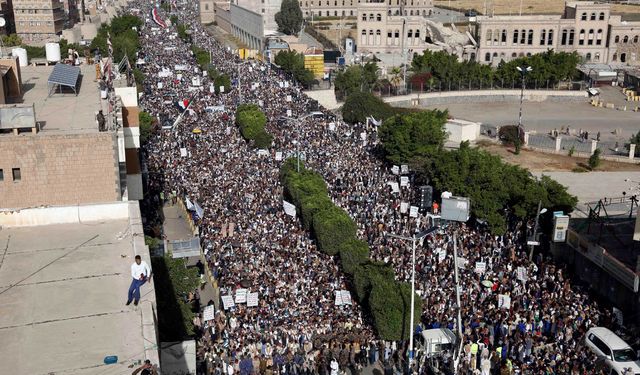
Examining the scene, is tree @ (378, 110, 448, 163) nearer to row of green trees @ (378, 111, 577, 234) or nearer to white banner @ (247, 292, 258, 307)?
row of green trees @ (378, 111, 577, 234)

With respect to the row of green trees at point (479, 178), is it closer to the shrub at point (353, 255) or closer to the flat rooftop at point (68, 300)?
the shrub at point (353, 255)

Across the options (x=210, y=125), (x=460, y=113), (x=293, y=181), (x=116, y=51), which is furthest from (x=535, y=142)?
(x=116, y=51)

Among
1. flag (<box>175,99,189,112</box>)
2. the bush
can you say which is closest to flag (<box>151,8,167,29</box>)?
flag (<box>175,99,189,112</box>)

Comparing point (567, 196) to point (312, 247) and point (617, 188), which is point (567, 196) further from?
point (617, 188)

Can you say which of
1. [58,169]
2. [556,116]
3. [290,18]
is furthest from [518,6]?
[58,169]

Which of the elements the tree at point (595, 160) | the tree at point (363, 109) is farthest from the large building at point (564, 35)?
the tree at point (595, 160)

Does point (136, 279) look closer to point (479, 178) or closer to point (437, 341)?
point (437, 341)
